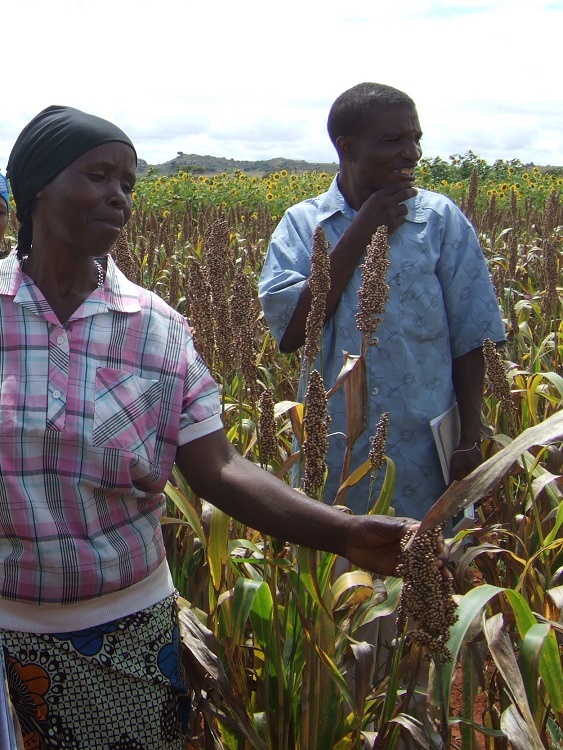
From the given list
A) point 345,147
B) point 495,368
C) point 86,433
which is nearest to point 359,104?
point 345,147

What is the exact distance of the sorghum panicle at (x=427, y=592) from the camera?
3.60 ft

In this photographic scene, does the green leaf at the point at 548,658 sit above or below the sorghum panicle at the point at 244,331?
below

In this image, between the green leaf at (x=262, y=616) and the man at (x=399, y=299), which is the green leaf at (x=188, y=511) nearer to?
the green leaf at (x=262, y=616)

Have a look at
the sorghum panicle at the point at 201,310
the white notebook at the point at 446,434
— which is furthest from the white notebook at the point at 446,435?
the sorghum panicle at the point at 201,310

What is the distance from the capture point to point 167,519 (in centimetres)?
227

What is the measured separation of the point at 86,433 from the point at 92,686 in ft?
1.53

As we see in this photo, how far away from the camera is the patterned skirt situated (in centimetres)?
170

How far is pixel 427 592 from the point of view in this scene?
1106mm

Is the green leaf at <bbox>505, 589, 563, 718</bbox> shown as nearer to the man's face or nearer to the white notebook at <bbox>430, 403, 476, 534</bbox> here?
the white notebook at <bbox>430, 403, 476, 534</bbox>

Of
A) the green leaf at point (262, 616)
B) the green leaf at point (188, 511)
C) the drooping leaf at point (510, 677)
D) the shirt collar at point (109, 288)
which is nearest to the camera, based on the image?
the drooping leaf at point (510, 677)

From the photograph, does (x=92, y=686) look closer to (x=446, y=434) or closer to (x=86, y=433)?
(x=86, y=433)

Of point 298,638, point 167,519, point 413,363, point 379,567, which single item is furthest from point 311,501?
point 413,363

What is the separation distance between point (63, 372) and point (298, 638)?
2.45 ft

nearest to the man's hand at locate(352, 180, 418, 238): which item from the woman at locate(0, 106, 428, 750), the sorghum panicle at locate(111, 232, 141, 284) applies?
the woman at locate(0, 106, 428, 750)
